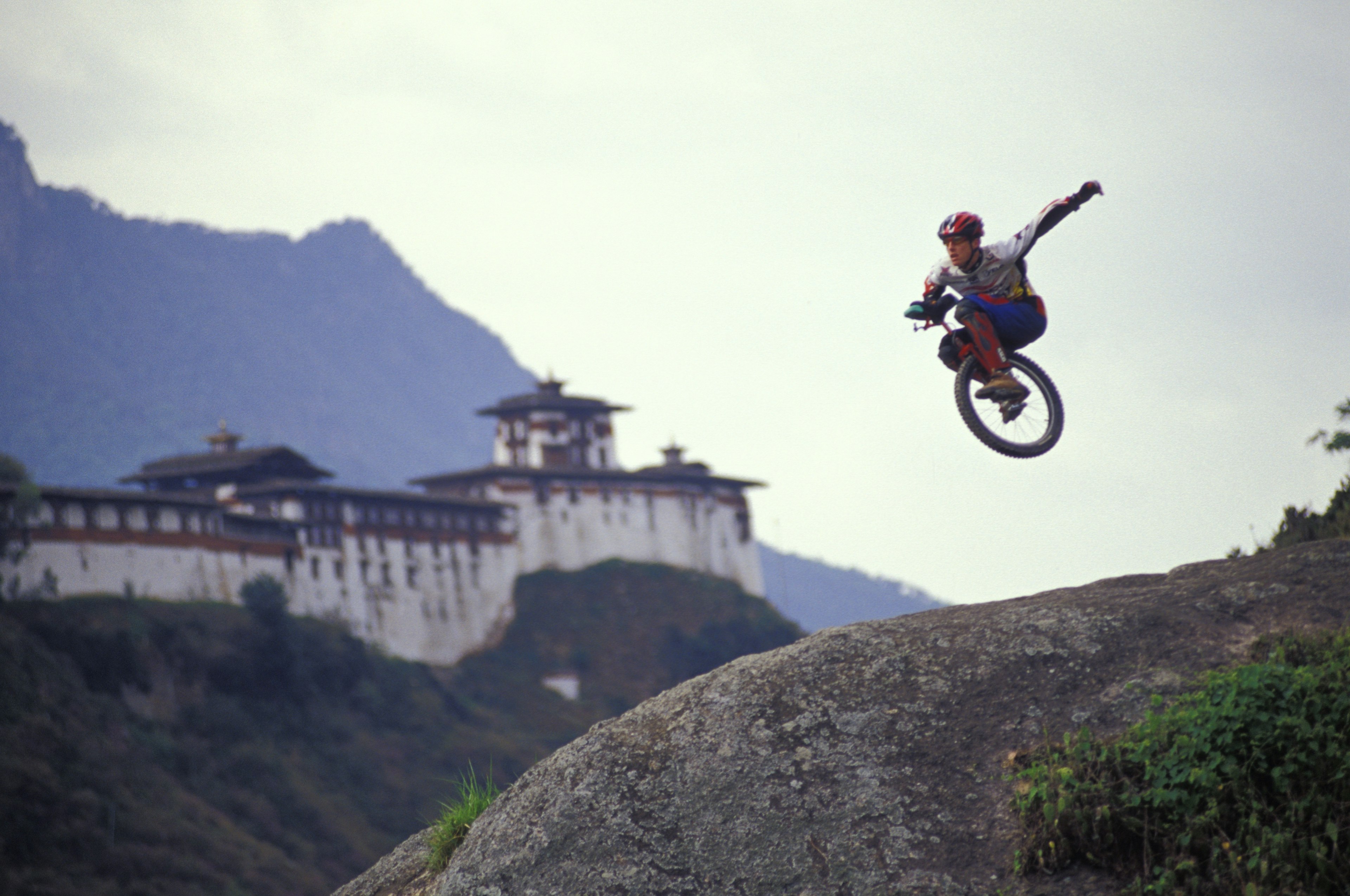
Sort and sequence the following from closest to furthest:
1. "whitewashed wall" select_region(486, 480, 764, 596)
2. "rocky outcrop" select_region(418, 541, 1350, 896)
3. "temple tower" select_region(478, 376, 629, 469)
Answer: "rocky outcrop" select_region(418, 541, 1350, 896) → "whitewashed wall" select_region(486, 480, 764, 596) → "temple tower" select_region(478, 376, 629, 469)

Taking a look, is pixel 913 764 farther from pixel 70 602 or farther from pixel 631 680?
pixel 631 680

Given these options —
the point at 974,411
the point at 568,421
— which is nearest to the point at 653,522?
the point at 568,421

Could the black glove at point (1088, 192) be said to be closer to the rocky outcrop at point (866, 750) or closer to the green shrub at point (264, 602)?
the rocky outcrop at point (866, 750)

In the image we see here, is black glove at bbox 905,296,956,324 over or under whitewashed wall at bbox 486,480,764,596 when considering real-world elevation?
under

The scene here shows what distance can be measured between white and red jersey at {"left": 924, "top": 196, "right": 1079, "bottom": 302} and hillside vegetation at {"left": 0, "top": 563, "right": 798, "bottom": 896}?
38.0 m

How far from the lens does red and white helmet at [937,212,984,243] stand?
1359cm

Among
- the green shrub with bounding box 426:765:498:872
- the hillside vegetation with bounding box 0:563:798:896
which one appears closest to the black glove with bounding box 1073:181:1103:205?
the green shrub with bounding box 426:765:498:872

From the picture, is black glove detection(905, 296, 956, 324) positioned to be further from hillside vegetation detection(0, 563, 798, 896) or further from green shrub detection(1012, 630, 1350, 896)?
hillside vegetation detection(0, 563, 798, 896)

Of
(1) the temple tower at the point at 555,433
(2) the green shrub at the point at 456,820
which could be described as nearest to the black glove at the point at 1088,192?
(2) the green shrub at the point at 456,820

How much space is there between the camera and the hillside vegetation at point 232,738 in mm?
57812

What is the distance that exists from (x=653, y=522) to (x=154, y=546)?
139 feet

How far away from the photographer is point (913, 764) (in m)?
12.0

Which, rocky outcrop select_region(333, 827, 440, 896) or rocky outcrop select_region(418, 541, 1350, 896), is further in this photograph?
rocky outcrop select_region(333, 827, 440, 896)

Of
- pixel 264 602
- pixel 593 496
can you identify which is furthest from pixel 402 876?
pixel 593 496
